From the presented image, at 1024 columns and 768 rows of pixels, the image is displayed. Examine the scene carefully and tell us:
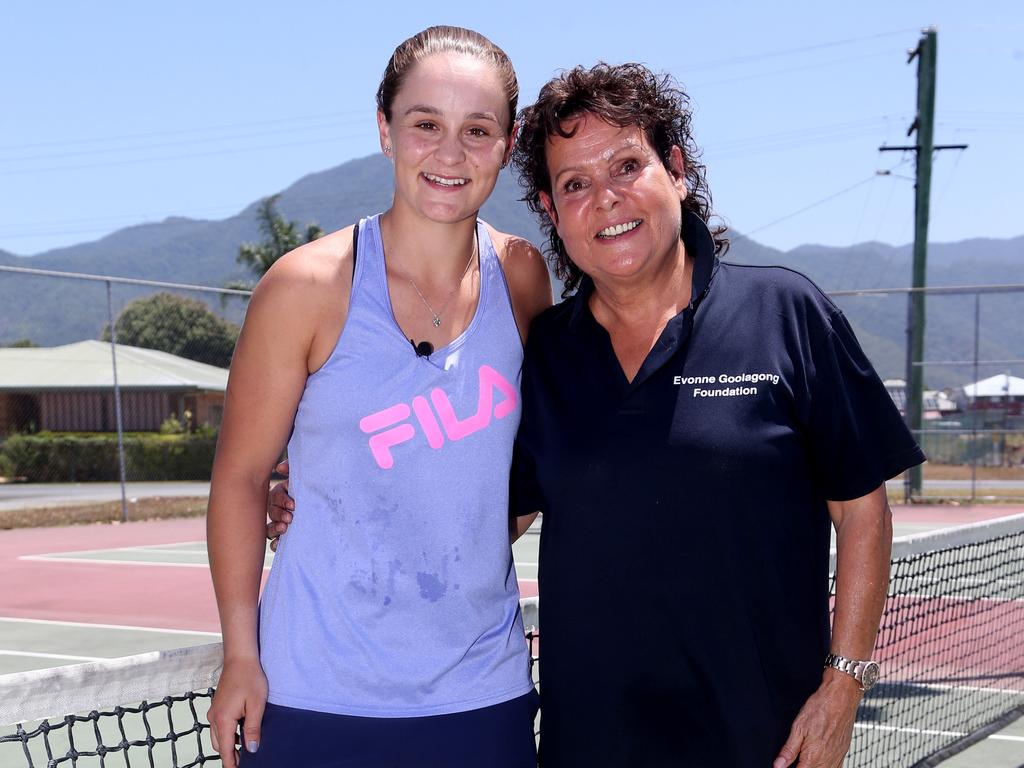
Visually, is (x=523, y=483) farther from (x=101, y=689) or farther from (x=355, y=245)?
(x=101, y=689)


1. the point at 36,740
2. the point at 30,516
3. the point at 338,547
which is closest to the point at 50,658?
the point at 36,740

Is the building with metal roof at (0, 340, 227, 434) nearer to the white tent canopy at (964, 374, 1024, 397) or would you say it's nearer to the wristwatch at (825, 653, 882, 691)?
the white tent canopy at (964, 374, 1024, 397)

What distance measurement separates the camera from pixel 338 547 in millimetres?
2164

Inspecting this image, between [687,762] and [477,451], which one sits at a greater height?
[477,451]

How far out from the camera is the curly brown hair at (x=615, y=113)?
2455 mm

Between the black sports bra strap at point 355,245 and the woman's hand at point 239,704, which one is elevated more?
the black sports bra strap at point 355,245

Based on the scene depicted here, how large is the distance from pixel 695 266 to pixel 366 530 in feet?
2.77

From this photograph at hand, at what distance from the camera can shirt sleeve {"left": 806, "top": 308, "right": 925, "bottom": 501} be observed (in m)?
2.20

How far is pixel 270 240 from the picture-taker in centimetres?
5712

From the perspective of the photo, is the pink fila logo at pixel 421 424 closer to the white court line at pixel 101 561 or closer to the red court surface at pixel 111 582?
the red court surface at pixel 111 582

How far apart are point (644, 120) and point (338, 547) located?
1.07 meters

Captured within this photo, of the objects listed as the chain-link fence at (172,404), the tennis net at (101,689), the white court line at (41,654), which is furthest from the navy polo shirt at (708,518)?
the chain-link fence at (172,404)

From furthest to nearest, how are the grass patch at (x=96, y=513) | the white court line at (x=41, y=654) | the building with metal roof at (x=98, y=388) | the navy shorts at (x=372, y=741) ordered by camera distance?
the building with metal roof at (x=98, y=388) → the grass patch at (x=96, y=513) → the white court line at (x=41, y=654) → the navy shorts at (x=372, y=741)

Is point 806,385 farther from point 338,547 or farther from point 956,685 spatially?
point 956,685
